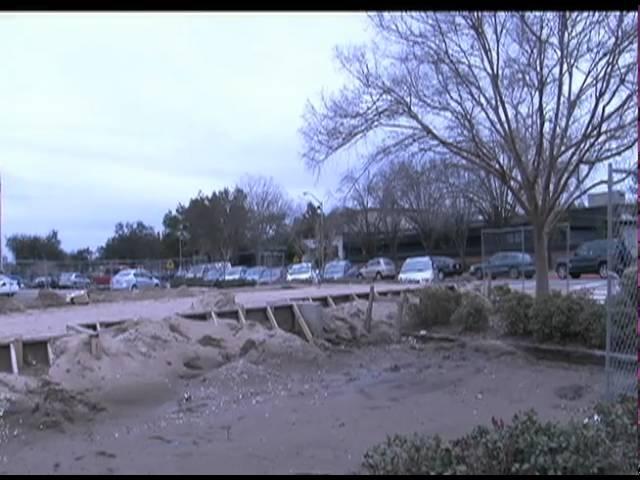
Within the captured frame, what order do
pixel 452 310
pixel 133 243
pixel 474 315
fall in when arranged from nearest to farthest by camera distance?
pixel 474 315, pixel 452 310, pixel 133 243

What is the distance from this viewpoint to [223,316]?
577 inches

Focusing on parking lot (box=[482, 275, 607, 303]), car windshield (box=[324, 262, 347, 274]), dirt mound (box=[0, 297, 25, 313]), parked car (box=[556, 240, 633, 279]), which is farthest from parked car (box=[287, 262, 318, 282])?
dirt mound (box=[0, 297, 25, 313])

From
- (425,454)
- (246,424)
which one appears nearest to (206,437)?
(246,424)

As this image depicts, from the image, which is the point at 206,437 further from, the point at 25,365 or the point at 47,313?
the point at 47,313

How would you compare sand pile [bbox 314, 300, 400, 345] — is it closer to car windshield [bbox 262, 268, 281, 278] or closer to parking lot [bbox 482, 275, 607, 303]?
parking lot [bbox 482, 275, 607, 303]

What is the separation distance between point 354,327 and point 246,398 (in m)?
5.77

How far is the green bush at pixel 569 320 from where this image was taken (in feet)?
36.1

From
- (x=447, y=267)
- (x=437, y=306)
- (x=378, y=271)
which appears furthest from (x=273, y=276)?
(x=437, y=306)

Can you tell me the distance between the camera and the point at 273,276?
46.2 m

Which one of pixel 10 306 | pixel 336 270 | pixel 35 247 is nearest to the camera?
pixel 10 306

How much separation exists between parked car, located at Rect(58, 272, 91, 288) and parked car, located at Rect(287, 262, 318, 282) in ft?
50.7

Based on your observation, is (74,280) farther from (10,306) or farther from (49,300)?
(10,306)

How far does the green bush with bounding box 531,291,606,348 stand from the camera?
11.0 m

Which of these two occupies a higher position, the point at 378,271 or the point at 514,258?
the point at 514,258
